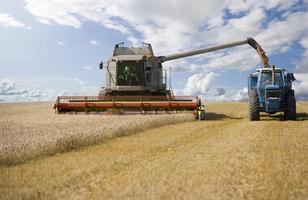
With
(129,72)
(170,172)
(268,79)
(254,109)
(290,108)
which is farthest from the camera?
(129,72)

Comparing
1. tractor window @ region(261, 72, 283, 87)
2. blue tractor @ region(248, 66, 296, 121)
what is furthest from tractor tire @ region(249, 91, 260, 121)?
tractor window @ region(261, 72, 283, 87)

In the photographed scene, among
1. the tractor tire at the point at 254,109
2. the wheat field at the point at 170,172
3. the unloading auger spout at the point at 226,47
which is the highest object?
the unloading auger spout at the point at 226,47

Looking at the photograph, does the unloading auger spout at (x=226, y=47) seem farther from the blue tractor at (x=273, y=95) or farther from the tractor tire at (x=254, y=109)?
the tractor tire at (x=254, y=109)

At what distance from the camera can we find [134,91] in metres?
20.9

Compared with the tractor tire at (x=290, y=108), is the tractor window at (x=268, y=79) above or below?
above

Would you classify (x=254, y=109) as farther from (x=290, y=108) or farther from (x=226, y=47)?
(x=226, y=47)

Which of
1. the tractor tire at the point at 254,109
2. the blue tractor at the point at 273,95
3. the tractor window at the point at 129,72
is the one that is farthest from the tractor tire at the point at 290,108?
the tractor window at the point at 129,72

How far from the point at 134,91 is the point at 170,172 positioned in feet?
48.2

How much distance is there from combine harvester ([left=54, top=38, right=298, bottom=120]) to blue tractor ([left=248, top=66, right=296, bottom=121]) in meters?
1.27

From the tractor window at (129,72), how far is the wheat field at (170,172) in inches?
426

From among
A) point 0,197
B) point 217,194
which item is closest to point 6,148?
point 0,197

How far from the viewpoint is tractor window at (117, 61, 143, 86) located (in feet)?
68.1

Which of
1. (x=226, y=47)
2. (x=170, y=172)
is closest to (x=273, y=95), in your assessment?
(x=226, y=47)

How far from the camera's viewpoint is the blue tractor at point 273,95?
1656 centimetres
